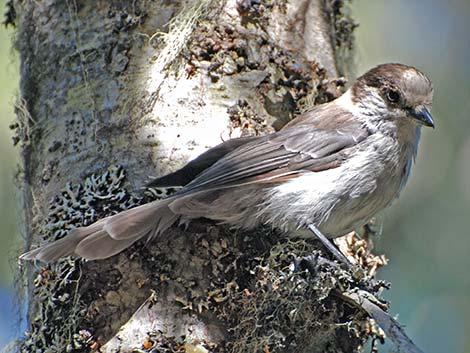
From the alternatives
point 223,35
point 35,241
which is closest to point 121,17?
point 223,35

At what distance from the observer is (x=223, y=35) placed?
360 centimetres

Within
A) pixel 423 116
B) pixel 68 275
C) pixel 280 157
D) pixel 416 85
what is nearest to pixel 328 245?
pixel 280 157

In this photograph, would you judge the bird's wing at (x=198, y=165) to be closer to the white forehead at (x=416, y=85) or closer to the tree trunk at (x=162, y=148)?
the tree trunk at (x=162, y=148)

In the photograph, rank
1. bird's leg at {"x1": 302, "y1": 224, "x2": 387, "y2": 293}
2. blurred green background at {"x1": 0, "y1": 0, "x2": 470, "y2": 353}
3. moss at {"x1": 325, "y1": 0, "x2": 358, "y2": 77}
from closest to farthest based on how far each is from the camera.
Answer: bird's leg at {"x1": 302, "y1": 224, "x2": 387, "y2": 293}, moss at {"x1": 325, "y1": 0, "x2": 358, "y2": 77}, blurred green background at {"x1": 0, "y1": 0, "x2": 470, "y2": 353}

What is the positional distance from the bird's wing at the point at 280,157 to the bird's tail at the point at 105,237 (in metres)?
0.21

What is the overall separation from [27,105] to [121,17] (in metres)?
0.60

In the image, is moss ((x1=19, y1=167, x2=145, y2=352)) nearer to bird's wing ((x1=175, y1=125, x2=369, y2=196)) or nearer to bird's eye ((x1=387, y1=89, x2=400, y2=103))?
bird's wing ((x1=175, y1=125, x2=369, y2=196))

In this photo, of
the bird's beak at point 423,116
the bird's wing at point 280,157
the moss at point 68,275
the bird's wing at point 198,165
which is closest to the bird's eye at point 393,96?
the bird's beak at point 423,116

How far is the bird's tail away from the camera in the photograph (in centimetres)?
291

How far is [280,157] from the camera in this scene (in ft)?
11.3

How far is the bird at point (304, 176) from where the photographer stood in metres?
3.00

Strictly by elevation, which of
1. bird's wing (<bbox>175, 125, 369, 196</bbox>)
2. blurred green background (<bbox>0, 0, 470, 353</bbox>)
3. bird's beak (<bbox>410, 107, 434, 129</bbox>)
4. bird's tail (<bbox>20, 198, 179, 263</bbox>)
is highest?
bird's beak (<bbox>410, 107, 434, 129</bbox>)

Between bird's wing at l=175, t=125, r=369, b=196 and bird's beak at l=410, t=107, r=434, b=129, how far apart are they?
0.24 meters

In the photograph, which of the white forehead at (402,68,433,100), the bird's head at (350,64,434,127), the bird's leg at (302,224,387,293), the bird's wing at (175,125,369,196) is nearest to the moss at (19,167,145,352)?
the bird's wing at (175,125,369,196)
